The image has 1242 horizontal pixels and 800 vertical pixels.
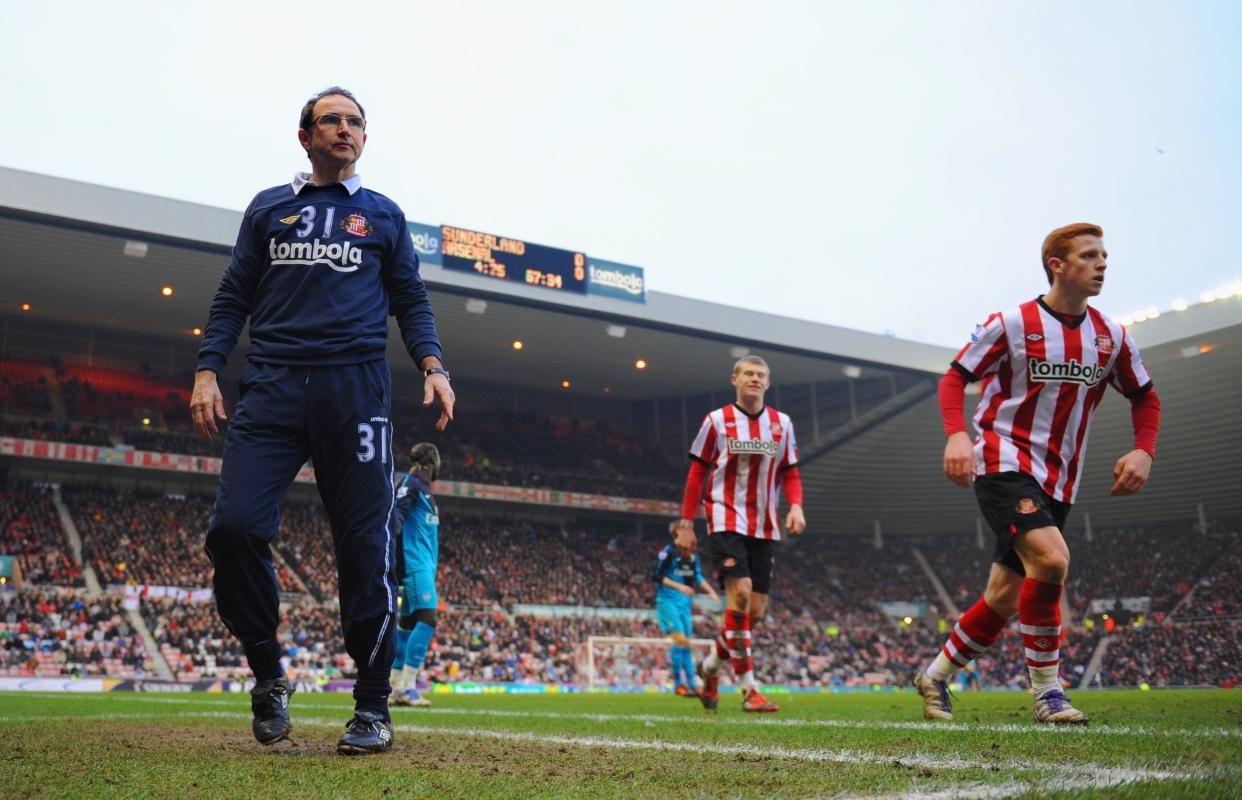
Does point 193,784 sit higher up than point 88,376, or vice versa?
point 88,376

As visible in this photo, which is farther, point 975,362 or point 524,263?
point 524,263

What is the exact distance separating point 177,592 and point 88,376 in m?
11.2

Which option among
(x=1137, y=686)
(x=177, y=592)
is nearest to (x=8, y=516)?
(x=177, y=592)

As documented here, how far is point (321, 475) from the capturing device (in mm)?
3387

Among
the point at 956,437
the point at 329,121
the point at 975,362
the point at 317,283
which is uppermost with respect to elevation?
the point at 329,121

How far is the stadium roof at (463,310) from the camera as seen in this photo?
22.6 meters

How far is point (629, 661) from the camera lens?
22.5 meters

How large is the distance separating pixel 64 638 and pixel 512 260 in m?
13.3

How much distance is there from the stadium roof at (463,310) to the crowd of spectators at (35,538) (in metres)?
5.93

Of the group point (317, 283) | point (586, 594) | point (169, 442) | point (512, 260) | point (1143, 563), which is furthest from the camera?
point (1143, 563)

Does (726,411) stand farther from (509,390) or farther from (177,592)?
(509,390)

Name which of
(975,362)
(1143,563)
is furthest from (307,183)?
(1143,563)

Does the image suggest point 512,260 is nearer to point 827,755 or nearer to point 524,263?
point 524,263

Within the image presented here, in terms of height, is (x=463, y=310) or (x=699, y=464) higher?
(x=463, y=310)
